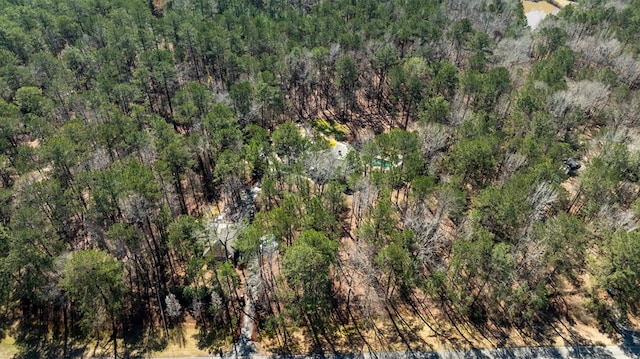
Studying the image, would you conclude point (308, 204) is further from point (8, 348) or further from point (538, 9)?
point (538, 9)

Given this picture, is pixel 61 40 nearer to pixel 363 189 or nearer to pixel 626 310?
pixel 363 189

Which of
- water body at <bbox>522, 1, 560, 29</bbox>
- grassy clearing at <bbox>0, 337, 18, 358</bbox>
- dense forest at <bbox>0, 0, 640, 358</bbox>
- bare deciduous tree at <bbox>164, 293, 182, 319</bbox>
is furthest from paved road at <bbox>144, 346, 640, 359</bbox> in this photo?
water body at <bbox>522, 1, 560, 29</bbox>

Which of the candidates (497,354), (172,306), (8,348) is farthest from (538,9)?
(8,348)

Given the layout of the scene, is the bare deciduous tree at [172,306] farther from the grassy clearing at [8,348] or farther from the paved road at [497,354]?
the grassy clearing at [8,348]

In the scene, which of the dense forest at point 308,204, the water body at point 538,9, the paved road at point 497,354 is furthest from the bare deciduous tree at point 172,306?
the water body at point 538,9

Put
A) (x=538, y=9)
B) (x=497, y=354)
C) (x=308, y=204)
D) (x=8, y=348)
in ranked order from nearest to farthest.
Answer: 1. (x=497, y=354)
2. (x=8, y=348)
3. (x=308, y=204)
4. (x=538, y=9)

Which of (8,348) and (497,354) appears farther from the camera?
(8,348)

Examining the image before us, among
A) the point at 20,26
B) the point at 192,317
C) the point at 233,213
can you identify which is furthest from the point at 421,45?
the point at 20,26

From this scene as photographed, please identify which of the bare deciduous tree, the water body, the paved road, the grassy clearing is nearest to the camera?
the paved road

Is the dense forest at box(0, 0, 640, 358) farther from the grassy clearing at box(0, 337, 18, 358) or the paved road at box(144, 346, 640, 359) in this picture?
the paved road at box(144, 346, 640, 359)
